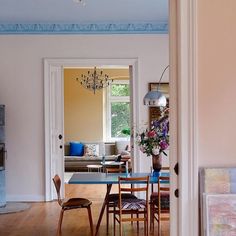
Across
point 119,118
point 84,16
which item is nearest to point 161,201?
point 84,16

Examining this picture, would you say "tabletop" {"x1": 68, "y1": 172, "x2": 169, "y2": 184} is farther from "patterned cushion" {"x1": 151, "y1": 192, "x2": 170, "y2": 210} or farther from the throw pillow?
the throw pillow

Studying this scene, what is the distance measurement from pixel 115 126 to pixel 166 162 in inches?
175

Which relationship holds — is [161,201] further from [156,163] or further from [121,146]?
[121,146]

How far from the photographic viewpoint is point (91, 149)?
33.7 ft

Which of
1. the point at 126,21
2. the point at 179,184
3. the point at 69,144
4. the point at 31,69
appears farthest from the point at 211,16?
the point at 69,144

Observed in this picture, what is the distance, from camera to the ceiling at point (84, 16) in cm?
532

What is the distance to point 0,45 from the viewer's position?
6352 mm

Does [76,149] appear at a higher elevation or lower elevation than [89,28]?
lower

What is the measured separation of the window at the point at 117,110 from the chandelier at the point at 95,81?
297 mm

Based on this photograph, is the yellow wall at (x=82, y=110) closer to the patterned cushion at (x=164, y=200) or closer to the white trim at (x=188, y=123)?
the patterned cushion at (x=164, y=200)

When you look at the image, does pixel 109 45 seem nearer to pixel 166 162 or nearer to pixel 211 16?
pixel 166 162

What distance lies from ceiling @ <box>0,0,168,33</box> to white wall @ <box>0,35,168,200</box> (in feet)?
0.45

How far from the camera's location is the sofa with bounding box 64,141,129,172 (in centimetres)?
988

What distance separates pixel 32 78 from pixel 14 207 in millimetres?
2072
